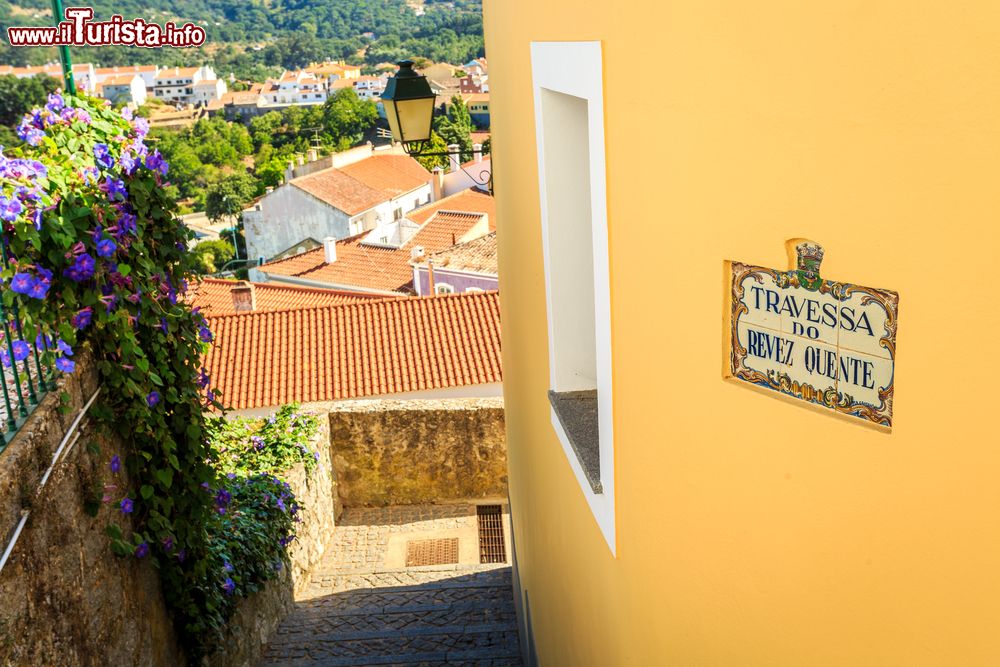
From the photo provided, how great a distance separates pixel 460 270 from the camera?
22.6 meters

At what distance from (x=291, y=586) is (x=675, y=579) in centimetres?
617

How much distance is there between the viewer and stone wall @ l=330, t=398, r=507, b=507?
435 inches

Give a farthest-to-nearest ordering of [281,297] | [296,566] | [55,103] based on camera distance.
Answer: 1. [281,297]
2. [296,566]
3. [55,103]

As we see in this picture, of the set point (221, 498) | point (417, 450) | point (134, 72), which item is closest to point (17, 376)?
point (221, 498)

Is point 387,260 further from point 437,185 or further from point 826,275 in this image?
point 826,275

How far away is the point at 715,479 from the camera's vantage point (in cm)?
206

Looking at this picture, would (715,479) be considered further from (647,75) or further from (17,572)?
(17,572)

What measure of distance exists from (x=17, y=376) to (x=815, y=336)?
2.84m

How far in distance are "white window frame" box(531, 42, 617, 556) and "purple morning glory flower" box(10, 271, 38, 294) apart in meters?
1.94

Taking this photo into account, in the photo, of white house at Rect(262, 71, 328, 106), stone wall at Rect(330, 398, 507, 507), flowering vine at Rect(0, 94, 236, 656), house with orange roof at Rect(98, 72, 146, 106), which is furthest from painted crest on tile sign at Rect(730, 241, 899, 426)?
white house at Rect(262, 71, 328, 106)

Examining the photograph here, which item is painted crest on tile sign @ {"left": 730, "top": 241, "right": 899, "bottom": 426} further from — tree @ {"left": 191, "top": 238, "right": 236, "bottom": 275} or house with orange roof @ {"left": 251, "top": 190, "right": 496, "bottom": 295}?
tree @ {"left": 191, "top": 238, "right": 236, "bottom": 275}

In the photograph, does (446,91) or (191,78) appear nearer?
(446,91)

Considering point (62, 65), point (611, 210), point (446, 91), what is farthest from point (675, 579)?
point (446, 91)

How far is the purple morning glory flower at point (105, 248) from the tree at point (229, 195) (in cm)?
5880
